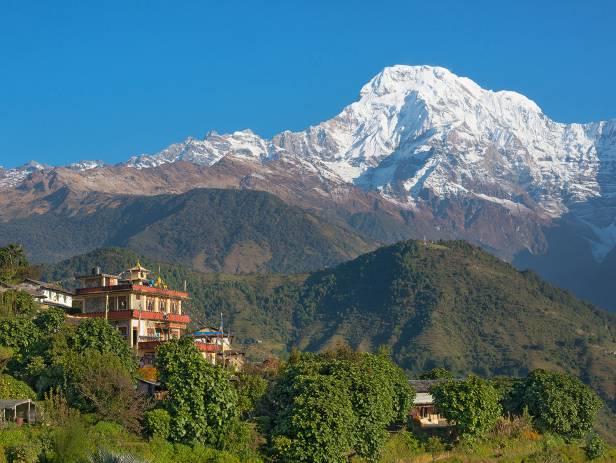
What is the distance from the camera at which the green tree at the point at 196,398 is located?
68000mm

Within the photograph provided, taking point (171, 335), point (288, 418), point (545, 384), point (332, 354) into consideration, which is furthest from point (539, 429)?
point (171, 335)

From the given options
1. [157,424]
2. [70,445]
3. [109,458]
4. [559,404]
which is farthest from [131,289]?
[109,458]

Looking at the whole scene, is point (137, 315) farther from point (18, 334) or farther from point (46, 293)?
point (46, 293)

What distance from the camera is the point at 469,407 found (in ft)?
265

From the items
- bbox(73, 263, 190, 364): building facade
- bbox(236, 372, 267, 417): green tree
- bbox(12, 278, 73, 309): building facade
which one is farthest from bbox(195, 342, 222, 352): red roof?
bbox(12, 278, 73, 309): building facade

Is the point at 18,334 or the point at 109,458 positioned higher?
the point at 18,334

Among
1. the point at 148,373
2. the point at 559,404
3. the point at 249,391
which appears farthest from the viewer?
the point at 559,404

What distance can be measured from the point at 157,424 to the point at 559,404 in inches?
1457

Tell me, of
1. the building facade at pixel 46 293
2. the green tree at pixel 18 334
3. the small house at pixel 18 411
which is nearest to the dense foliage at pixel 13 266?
the building facade at pixel 46 293

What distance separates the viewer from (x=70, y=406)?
69125 millimetres

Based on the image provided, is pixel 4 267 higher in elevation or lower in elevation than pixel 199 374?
higher

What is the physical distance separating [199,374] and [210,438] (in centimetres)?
426

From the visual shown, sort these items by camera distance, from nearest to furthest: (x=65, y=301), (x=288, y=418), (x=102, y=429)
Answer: (x=102, y=429), (x=288, y=418), (x=65, y=301)

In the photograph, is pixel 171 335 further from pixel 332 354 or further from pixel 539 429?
pixel 539 429
